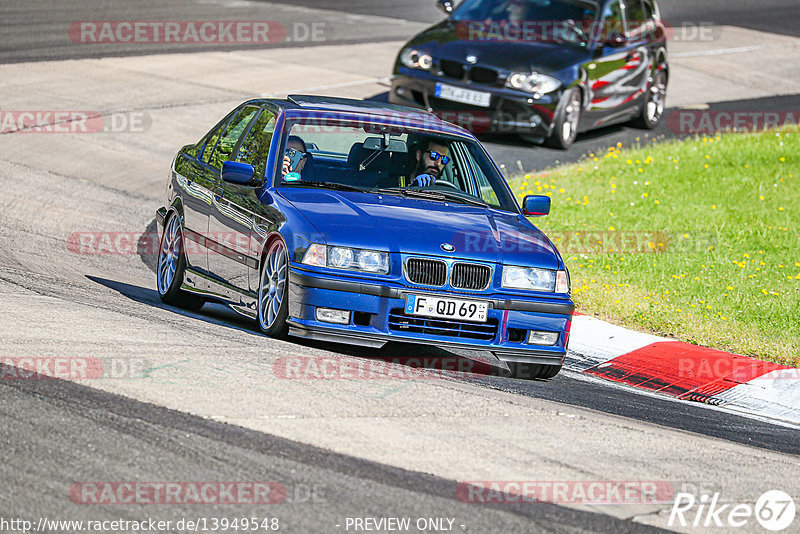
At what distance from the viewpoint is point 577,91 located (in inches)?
674

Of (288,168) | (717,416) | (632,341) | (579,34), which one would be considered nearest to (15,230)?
(288,168)

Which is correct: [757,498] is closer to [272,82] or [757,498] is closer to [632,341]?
[632,341]

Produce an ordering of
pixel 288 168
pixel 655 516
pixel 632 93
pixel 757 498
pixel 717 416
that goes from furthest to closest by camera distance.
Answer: pixel 632 93, pixel 288 168, pixel 717 416, pixel 757 498, pixel 655 516

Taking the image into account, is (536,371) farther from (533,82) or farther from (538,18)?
(538,18)

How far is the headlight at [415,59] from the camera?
16853 mm

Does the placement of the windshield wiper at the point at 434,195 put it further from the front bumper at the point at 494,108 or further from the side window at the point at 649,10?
the side window at the point at 649,10

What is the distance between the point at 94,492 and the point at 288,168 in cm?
414

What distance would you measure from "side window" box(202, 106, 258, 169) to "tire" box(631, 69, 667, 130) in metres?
10.4

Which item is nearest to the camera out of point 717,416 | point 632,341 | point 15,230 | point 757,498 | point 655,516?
point 655,516

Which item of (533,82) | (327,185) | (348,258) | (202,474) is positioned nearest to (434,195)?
(327,185)

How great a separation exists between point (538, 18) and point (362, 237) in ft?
34.9

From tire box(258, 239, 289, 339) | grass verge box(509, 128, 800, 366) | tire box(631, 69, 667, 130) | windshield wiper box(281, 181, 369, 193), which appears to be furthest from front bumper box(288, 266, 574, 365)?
tire box(631, 69, 667, 130)

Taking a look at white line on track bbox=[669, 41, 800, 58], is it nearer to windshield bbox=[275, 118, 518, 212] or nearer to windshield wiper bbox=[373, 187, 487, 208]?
A: windshield bbox=[275, 118, 518, 212]

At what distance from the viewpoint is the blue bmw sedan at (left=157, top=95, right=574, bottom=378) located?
25.6 ft
